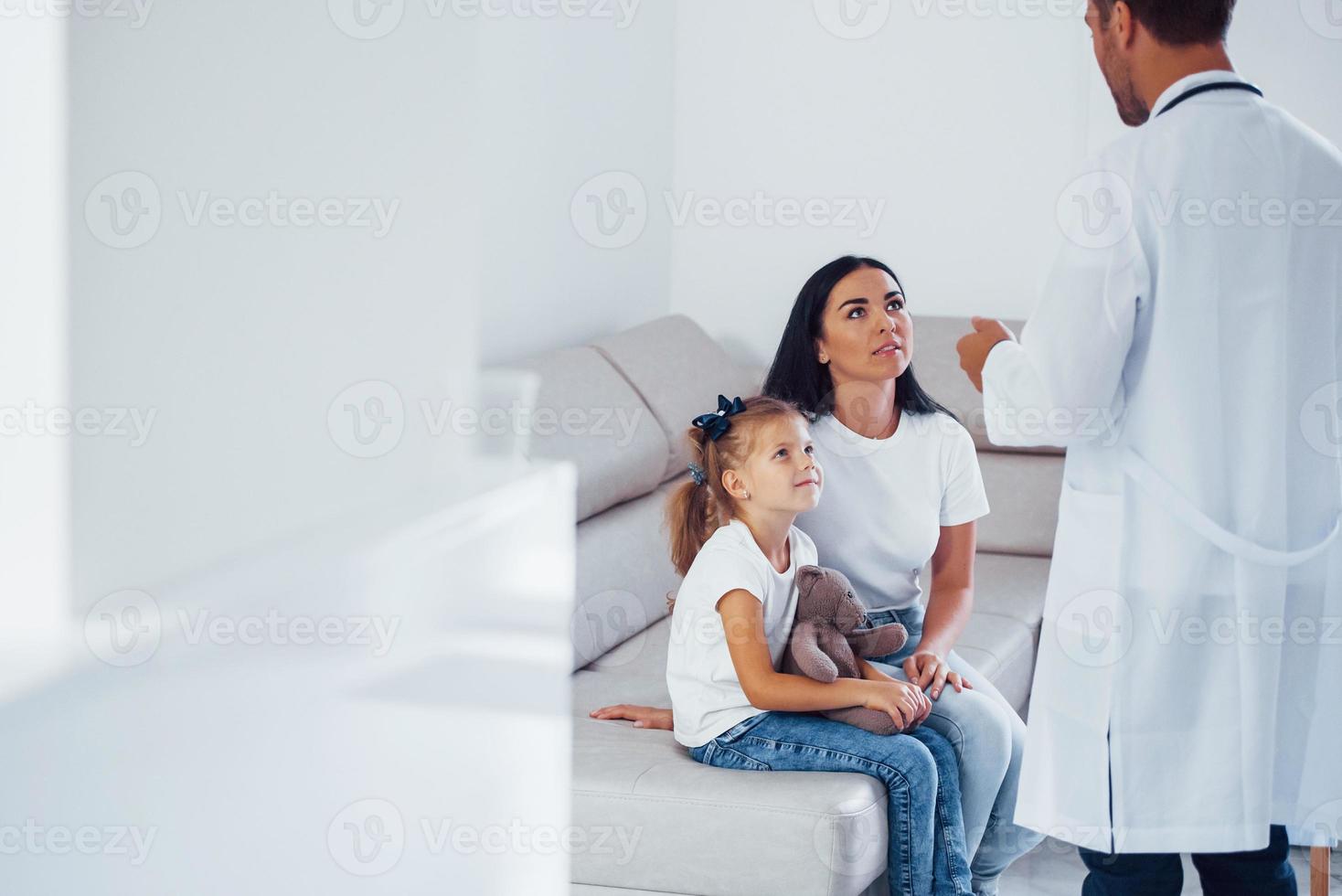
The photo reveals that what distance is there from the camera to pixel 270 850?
1661 millimetres

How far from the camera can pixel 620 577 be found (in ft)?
8.70

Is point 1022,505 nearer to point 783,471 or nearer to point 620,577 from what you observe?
point 620,577

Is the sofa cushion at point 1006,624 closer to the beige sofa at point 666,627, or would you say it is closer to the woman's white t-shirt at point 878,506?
the beige sofa at point 666,627

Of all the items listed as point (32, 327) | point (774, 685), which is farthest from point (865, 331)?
point (32, 327)

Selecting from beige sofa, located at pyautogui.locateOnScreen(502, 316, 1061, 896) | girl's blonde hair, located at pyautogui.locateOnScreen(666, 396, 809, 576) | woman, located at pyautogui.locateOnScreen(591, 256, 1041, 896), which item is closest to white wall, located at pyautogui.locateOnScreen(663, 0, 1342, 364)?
beige sofa, located at pyautogui.locateOnScreen(502, 316, 1061, 896)

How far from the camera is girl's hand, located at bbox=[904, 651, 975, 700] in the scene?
6.52 ft

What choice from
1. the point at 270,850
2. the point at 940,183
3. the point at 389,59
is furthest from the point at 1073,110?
the point at 270,850

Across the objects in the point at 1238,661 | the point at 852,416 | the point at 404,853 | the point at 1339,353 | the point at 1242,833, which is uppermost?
the point at 1339,353

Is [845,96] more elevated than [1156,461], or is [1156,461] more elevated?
[845,96]

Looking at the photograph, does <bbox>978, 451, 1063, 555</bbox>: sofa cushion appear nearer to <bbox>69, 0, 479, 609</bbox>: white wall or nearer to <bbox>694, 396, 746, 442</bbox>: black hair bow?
<bbox>69, 0, 479, 609</bbox>: white wall

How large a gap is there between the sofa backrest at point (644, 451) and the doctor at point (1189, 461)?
45.0 inches

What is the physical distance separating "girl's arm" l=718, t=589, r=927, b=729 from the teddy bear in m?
0.02

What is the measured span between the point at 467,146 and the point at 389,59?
1.06 ft

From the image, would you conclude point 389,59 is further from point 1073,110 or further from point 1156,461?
point 1073,110
